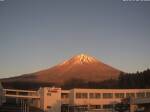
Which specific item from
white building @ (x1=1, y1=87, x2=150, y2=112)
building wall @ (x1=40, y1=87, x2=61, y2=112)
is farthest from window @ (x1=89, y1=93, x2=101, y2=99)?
building wall @ (x1=40, y1=87, x2=61, y2=112)

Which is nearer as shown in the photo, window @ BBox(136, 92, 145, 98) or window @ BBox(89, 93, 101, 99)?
window @ BBox(89, 93, 101, 99)

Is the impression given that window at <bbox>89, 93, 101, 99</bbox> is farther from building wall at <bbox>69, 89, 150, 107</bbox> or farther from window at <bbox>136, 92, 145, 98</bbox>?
window at <bbox>136, 92, 145, 98</bbox>

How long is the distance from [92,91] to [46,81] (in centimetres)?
7884

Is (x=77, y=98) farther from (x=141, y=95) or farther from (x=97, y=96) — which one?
(x=141, y=95)

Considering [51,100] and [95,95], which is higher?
[95,95]

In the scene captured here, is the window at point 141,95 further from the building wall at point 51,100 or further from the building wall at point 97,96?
the building wall at point 51,100

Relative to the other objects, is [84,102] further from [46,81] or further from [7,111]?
[46,81]

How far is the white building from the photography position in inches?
2547

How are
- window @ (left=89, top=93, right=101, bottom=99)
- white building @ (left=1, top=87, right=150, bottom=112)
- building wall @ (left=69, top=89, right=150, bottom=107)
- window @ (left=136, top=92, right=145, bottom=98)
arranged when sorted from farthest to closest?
1. window @ (left=136, top=92, right=145, bottom=98)
2. window @ (left=89, top=93, right=101, bottom=99)
3. building wall @ (left=69, top=89, right=150, bottom=107)
4. white building @ (left=1, top=87, right=150, bottom=112)

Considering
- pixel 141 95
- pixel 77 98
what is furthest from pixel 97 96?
pixel 141 95

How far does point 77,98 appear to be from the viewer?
67.6 meters

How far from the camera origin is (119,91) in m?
71.3

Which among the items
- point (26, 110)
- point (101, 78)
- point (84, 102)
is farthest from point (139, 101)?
point (101, 78)

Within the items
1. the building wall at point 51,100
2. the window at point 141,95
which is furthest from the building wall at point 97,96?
the building wall at point 51,100
